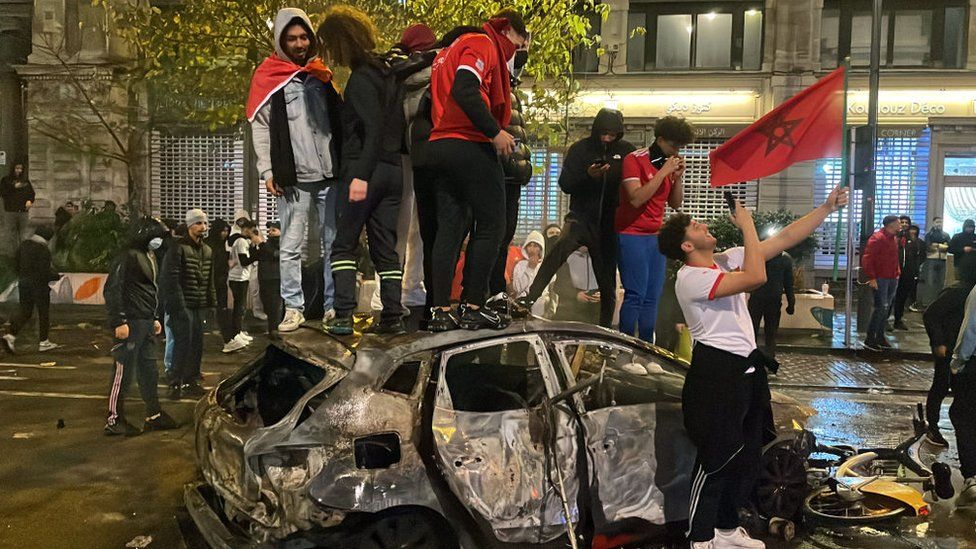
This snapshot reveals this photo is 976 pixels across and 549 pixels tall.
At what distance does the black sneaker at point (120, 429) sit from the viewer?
24.0ft

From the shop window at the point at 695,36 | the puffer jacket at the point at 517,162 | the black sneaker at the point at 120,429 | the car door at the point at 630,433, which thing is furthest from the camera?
the shop window at the point at 695,36

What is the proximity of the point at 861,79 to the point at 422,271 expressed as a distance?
717 inches

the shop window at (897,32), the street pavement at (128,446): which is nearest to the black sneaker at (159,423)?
A: the street pavement at (128,446)

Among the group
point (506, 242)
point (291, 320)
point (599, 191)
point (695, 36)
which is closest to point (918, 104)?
point (695, 36)

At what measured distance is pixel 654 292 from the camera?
20.6ft

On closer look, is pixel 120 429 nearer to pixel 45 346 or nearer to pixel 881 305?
pixel 45 346

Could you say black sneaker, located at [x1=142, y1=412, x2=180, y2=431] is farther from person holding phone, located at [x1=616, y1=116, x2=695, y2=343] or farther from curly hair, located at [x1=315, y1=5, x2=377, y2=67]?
person holding phone, located at [x1=616, y1=116, x2=695, y2=343]

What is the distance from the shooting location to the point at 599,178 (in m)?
6.36

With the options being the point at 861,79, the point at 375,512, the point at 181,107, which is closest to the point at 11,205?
the point at 181,107

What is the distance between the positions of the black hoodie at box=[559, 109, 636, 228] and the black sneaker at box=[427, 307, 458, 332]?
2.40m

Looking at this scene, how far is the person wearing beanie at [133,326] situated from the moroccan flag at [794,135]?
5126 mm

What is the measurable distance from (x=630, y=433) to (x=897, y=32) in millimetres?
20597

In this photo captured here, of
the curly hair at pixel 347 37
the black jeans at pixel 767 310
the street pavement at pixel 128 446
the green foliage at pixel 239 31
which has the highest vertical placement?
the green foliage at pixel 239 31

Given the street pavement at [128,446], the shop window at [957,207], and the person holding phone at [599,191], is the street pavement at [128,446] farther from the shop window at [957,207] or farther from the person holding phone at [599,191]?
the shop window at [957,207]
